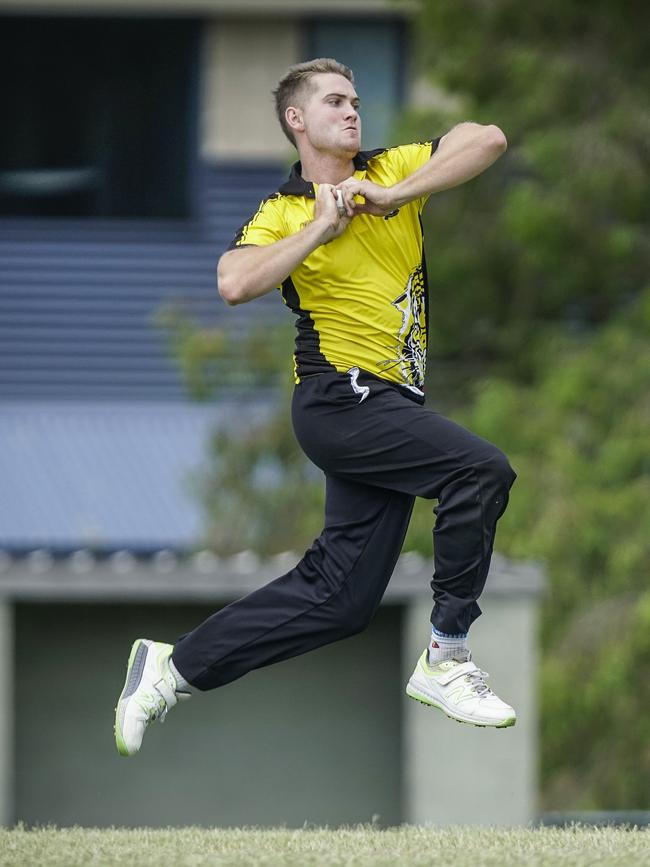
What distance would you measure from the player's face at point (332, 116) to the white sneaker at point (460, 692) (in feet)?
5.79

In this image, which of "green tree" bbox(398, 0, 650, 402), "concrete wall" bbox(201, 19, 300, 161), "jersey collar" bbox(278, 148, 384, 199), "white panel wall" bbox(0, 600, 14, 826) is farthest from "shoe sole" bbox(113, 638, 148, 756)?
"concrete wall" bbox(201, 19, 300, 161)

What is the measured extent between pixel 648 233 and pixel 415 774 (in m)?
5.46

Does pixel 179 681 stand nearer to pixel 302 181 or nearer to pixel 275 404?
pixel 302 181

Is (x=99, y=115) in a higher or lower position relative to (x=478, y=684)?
higher

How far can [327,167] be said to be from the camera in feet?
20.4

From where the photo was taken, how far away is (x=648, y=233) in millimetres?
14133

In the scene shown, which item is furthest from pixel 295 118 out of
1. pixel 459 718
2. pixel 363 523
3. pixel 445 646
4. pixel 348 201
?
pixel 459 718

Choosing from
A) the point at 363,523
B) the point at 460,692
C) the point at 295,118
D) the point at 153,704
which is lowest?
the point at 153,704

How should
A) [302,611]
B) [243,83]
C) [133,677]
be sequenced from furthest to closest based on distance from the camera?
[243,83] → [133,677] → [302,611]

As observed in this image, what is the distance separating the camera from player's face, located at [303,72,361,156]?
6.14 meters

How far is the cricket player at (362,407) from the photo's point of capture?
19.7 ft

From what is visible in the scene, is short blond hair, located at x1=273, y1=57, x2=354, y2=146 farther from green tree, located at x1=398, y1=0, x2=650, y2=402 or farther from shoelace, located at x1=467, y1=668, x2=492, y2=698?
green tree, located at x1=398, y1=0, x2=650, y2=402

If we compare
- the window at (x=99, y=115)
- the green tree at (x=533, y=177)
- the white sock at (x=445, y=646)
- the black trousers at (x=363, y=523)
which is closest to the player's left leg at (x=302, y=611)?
the black trousers at (x=363, y=523)

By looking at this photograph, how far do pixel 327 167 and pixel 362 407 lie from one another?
0.82 meters
